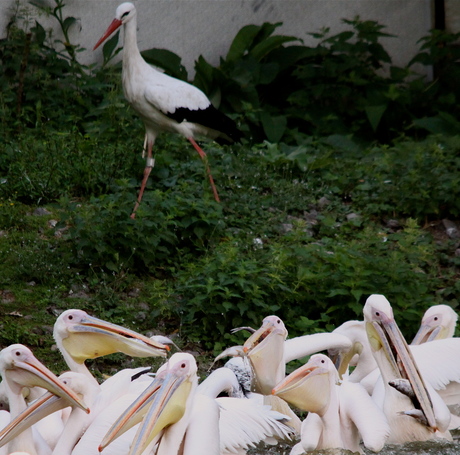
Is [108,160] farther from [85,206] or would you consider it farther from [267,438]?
[267,438]

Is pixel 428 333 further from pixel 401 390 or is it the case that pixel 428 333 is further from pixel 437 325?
pixel 401 390

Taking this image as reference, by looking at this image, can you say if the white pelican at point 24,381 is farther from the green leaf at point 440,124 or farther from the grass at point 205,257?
the green leaf at point 440,124

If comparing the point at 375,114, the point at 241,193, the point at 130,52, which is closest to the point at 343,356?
the point at 241,193

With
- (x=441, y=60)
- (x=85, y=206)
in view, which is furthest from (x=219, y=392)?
(x=441, y=60)

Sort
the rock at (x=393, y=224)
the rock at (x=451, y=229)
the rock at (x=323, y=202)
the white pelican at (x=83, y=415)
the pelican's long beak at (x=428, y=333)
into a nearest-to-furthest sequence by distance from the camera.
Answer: the white pelican at (x=83, y=415), the pelican's long beak at (x=428, y=333), the rock at (x=451, y=229), the rock at (x=393, y=224), the rock at (x=323, y=202)

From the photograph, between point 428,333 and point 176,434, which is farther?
point 428,333

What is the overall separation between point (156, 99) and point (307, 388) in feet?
11.2

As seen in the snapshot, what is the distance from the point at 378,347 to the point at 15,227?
9.56 ft

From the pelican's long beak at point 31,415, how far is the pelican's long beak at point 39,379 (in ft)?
0.08

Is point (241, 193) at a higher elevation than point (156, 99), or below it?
below

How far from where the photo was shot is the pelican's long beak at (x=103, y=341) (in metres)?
3.66

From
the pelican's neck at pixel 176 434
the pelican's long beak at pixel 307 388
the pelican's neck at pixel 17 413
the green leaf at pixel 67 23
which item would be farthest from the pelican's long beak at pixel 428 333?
the green leaf at pixel 67 23

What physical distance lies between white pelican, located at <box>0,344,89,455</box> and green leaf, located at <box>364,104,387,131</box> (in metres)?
5.16

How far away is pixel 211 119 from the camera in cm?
670
